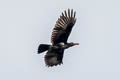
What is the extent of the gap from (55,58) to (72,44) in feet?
3.86

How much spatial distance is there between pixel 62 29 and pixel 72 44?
82cm

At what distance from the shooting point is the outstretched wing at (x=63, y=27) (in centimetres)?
2366

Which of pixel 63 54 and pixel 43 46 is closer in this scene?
pixel 43 46

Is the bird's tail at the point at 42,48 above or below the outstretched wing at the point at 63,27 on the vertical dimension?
below

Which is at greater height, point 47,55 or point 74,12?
point 74,12

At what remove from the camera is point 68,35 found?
23.8 m

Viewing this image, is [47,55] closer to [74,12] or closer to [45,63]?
[45,63]

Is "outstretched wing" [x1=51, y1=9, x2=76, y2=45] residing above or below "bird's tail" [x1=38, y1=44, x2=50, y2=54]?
above

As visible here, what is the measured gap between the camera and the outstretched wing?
23.7 metres

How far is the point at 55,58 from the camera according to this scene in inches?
961

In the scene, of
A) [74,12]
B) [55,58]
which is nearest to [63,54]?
[55,58]

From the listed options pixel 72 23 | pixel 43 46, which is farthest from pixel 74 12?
pixel 43 46

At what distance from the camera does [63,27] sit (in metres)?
23.8

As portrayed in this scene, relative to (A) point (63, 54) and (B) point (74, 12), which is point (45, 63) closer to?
(A) point (63, 54)
